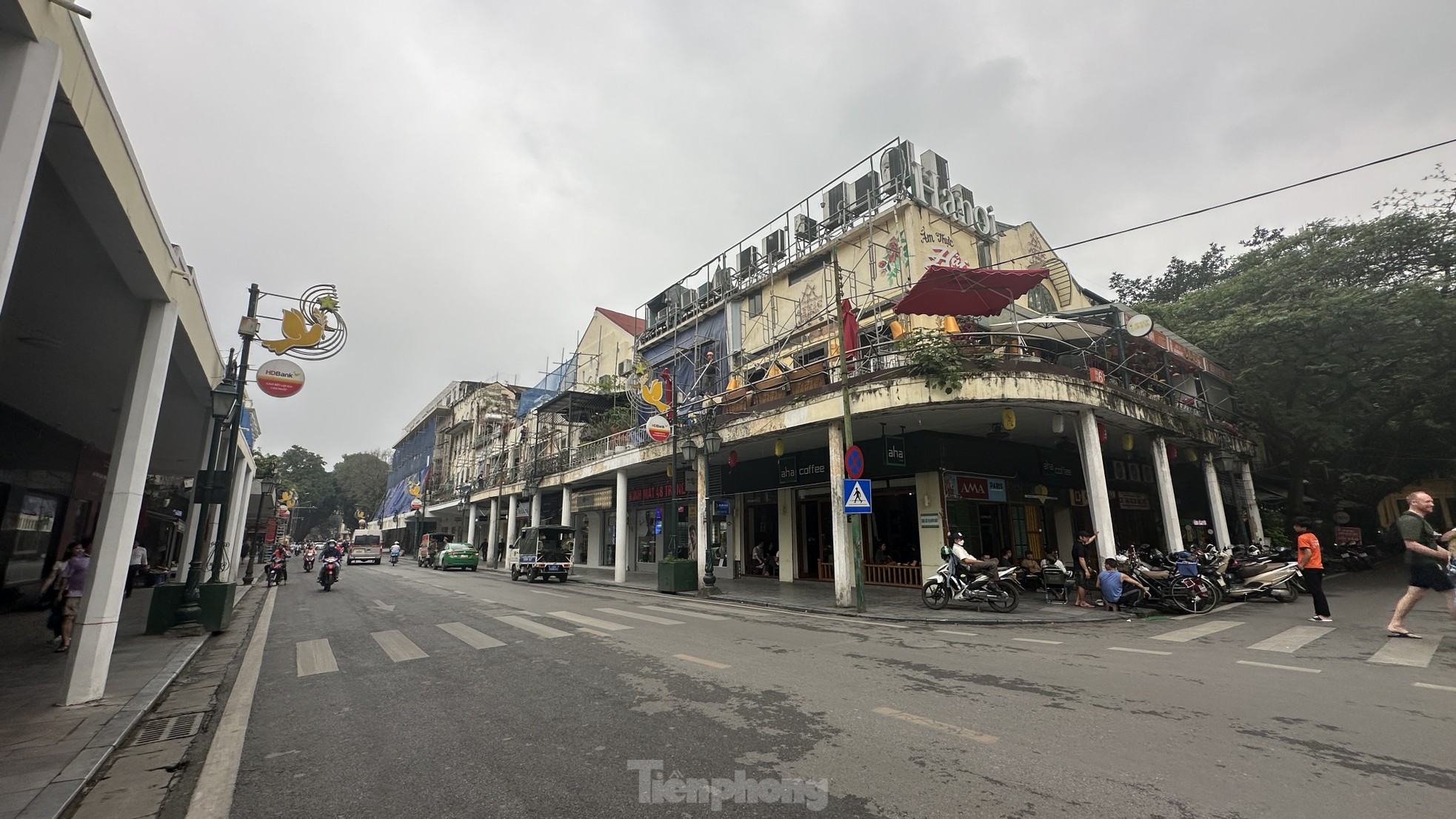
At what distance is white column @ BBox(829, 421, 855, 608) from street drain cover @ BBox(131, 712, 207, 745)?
10.9 metres

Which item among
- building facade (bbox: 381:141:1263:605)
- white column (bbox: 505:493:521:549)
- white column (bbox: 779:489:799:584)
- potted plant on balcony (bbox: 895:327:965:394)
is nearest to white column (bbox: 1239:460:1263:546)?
building facade (bbox: 381:141:1263:605)

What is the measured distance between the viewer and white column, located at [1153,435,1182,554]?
15.4 metres

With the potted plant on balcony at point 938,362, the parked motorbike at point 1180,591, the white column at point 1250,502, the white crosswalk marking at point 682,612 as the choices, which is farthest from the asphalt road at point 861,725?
the white column at point 1250,502

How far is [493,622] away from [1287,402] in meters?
24.6

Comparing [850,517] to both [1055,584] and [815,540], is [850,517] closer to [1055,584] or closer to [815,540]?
[1055,584]

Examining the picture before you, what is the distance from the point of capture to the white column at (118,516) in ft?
19.7

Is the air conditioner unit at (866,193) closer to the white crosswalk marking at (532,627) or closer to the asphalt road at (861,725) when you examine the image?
the asphalt road at (861,725)

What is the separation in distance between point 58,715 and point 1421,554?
15711 millimetres

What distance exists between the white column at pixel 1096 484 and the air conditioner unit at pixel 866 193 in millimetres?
9552

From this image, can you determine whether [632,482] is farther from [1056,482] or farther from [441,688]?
[441,688]

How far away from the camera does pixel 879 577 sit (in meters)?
18.2

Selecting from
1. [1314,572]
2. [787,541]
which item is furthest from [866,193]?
[1314,572]

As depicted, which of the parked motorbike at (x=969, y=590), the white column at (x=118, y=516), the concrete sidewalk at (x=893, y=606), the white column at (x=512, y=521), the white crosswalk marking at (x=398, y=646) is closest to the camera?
the white column at (x=118, y=516)

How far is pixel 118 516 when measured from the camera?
6.35 metres
